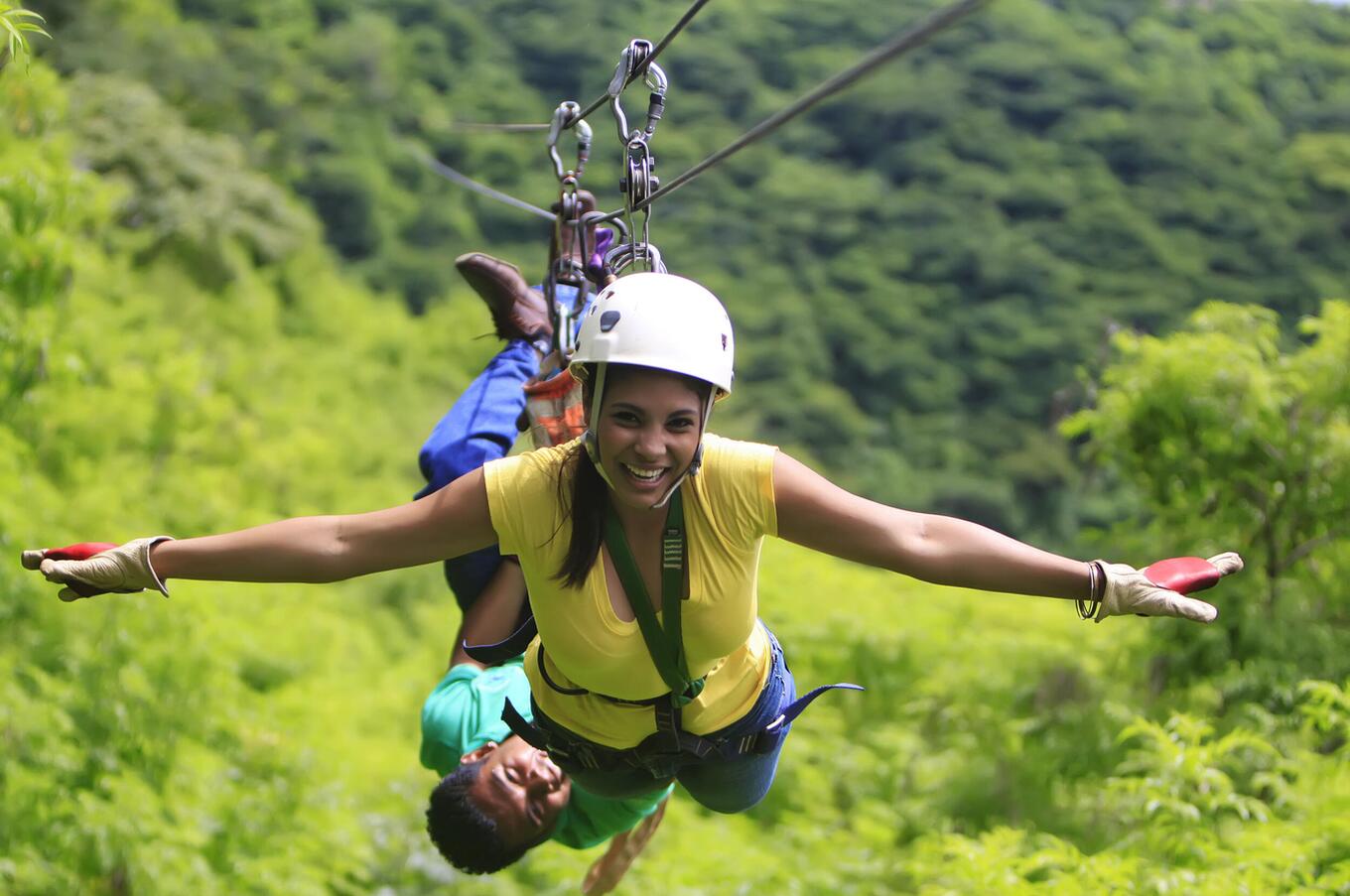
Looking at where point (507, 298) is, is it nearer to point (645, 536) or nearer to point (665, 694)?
point (665, 694)

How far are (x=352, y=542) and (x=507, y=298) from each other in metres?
1.82

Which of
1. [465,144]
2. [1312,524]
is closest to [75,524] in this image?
[1312,524]

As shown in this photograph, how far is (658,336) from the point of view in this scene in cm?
243

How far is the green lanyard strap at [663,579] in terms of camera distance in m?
A: 2.54

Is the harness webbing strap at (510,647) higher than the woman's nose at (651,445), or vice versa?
the woman's nose at (651,445)

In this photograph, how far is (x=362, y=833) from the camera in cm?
1031

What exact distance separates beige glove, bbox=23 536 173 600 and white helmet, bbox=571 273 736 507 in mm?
784

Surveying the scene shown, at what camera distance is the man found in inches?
148

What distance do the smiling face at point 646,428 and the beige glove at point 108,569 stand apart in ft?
2.56

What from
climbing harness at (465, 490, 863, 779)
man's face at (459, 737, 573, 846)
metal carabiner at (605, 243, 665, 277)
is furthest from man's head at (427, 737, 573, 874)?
metal carabiner at (605, 243, 665, 277)

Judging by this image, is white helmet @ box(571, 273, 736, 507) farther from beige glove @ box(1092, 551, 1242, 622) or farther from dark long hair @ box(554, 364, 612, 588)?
beige glove @ box(1092, 551, 1242, 622)

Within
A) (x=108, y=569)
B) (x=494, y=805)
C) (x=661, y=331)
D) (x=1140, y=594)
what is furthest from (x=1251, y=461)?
(x=108, y=569)

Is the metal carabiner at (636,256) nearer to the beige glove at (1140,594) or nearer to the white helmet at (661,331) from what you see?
the white helmet at (661,331)

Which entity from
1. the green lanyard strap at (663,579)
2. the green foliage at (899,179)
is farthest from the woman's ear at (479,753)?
the green foliage at (899,179)
